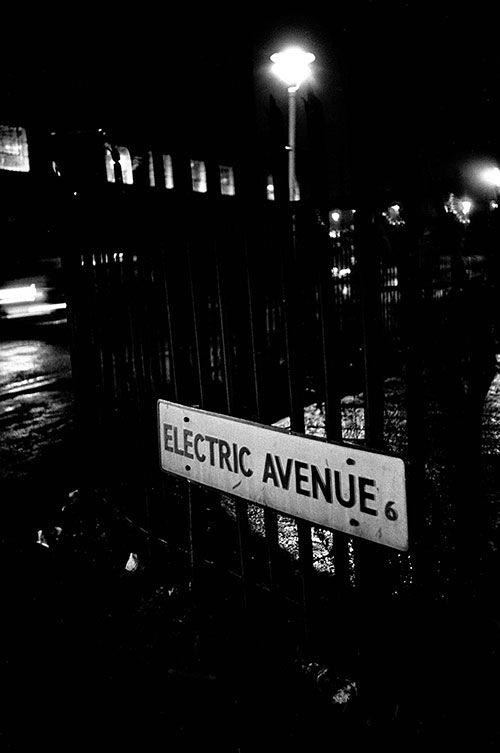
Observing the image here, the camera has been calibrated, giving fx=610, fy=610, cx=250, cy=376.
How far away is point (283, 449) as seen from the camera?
101 inches

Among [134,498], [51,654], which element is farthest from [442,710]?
[134,498]

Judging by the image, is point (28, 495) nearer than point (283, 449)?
No

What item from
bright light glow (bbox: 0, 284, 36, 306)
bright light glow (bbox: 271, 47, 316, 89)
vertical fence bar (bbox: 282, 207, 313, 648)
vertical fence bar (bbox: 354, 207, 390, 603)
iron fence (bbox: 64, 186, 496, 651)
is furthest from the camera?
bright light glow (bbox: 0, 284, 36, 306)

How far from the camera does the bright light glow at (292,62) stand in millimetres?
10797

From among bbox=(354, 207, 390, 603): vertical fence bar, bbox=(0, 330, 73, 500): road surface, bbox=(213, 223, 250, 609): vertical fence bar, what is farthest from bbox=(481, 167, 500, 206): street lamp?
bbox=(0, 330, 73, 500): road surface

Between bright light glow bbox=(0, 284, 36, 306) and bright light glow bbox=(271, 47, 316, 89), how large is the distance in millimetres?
9358

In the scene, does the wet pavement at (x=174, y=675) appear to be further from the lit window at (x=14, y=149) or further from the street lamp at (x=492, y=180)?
the lit window at (x=14, y=149)

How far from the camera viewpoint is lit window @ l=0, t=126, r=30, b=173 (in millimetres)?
16062

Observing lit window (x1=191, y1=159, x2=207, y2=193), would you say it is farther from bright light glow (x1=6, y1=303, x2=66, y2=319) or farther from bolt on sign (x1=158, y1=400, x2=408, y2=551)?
bolt on sign (x1=158, y1=400, x2=408, y2=551)

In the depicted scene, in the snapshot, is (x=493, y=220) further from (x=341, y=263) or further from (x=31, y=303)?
(x=31, y=303)

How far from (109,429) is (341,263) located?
4431 mm

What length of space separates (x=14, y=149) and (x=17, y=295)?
3.89 meters

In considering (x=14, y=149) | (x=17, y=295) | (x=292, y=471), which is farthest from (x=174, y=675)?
(x=14, y=149)

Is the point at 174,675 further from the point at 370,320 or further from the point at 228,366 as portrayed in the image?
the point at 370,320
